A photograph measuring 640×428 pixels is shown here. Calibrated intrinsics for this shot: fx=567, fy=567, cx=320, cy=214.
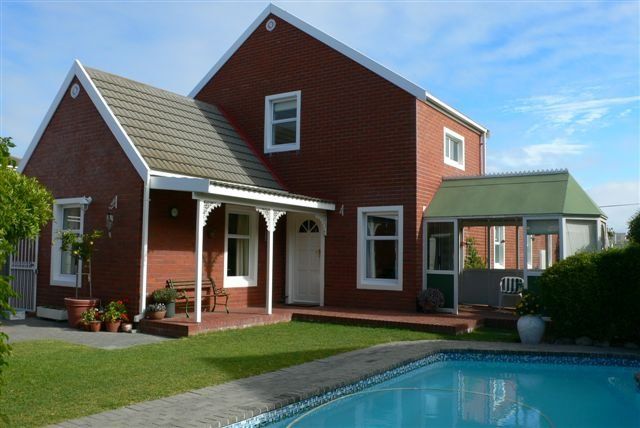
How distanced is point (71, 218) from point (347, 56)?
26.7ft

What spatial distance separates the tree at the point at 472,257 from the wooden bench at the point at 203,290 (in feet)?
24.6

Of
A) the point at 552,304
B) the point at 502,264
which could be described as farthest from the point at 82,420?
the point at 502,264

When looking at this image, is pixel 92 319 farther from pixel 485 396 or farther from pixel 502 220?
pixel 502 220

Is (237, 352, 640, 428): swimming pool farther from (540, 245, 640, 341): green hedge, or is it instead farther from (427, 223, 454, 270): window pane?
(427, 223, 454, 270): window pane

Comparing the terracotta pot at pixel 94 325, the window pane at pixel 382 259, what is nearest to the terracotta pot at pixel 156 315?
the terracotta pot at pixel 94 325

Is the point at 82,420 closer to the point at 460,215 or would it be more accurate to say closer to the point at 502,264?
the point at 460,215

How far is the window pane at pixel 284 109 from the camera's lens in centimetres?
1644

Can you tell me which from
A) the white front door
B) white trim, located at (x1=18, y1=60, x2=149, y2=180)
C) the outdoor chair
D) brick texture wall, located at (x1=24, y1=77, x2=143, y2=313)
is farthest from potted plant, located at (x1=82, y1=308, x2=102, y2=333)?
the outdoor chair

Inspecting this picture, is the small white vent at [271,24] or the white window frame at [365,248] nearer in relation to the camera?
the white window frame at [365,248]

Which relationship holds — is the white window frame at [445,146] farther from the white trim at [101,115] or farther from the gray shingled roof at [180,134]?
the white trim at [101,115]

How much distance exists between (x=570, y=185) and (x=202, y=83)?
Answer: 37.2 ft

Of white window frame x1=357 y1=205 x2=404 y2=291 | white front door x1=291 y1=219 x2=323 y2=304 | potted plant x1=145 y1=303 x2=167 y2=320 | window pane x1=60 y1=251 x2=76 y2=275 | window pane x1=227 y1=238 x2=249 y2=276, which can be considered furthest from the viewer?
white front door x1=291 y1=219 x2=323 y2=304

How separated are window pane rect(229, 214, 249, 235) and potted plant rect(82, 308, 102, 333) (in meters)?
3.91

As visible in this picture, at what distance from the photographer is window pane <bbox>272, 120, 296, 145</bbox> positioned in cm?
1636
